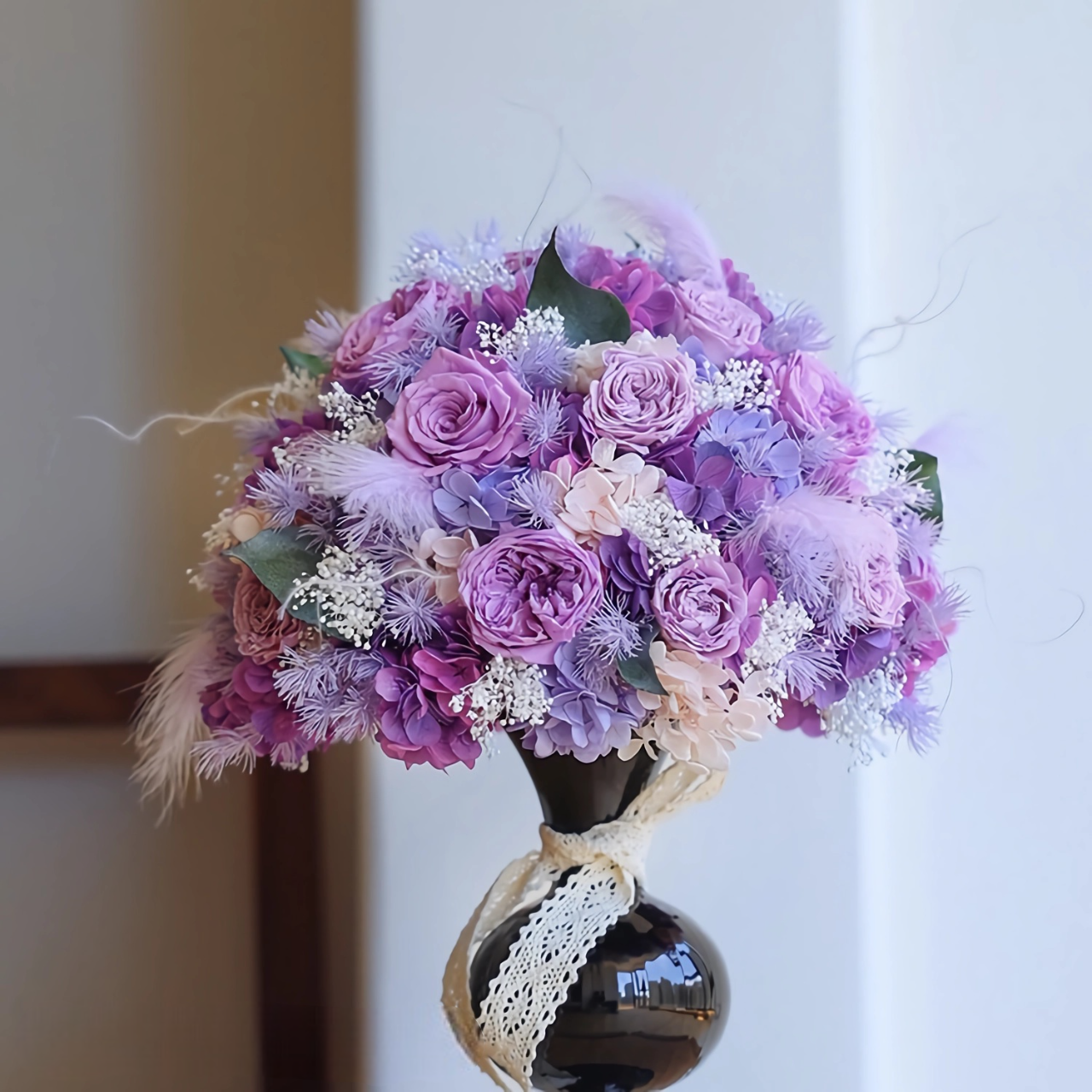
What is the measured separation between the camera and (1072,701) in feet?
3.06

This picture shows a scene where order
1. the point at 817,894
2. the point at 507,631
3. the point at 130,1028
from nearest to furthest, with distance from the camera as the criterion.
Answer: the point at 507,631 < the point at 817,894 < the point at 130,1028

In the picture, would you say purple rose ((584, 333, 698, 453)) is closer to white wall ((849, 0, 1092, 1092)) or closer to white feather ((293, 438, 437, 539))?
white feather ((293, 438, 437, 539))

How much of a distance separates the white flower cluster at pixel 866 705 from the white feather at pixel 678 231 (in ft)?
0.90

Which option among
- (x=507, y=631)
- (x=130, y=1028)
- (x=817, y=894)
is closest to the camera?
(x=507, y=631)

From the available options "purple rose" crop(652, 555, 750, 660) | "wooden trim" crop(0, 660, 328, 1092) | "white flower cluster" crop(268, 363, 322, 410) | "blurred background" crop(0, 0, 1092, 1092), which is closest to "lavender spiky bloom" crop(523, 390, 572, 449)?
"purple rose" crop(652, 555, 750, 660)

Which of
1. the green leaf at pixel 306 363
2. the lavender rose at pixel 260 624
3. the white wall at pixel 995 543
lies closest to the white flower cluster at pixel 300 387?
the green leaf at pixel 306 363

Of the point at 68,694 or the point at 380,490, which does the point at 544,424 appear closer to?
the point at 380,490

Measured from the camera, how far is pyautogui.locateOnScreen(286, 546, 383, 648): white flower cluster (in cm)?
54

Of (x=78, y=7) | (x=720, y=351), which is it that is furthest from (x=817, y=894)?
(x=78, y=7)

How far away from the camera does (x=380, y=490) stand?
53cm

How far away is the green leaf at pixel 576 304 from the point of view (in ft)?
1.91

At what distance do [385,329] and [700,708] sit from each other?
1.00ft

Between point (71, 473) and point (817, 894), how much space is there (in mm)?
910

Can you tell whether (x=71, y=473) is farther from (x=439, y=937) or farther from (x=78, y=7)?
(x=439, y=937)
